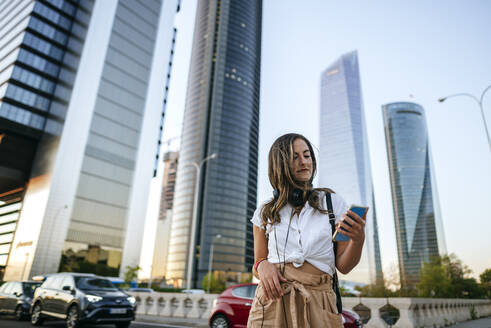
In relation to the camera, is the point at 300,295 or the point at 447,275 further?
the point at 447,275

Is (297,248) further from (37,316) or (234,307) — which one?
(37,316)

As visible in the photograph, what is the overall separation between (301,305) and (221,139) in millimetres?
110570

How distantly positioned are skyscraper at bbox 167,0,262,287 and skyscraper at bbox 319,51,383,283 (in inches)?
1524

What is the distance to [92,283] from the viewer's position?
9.23m

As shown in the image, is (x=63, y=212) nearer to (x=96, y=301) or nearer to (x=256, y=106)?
(x=96, y=301)

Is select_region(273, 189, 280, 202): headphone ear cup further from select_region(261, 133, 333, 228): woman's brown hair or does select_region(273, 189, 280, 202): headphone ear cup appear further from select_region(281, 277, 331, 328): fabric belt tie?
select_region(281, 277, 331, 328): fabric belt tie

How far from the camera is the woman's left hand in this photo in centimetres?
130

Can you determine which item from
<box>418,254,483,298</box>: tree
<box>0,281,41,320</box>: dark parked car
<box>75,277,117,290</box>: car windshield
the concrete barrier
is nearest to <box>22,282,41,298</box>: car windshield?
<box>0,281,41,320</box>: dark parked car

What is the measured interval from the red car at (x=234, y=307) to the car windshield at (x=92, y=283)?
3.75 m

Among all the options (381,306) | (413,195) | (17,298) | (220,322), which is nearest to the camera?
(220,322)

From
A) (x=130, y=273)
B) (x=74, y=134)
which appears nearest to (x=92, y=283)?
(x=130, y=273)

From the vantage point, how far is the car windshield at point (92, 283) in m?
8.97

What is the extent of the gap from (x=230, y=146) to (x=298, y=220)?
11039cm

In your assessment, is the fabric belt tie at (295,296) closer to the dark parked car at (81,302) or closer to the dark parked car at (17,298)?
the dark parked car at (81,302)
